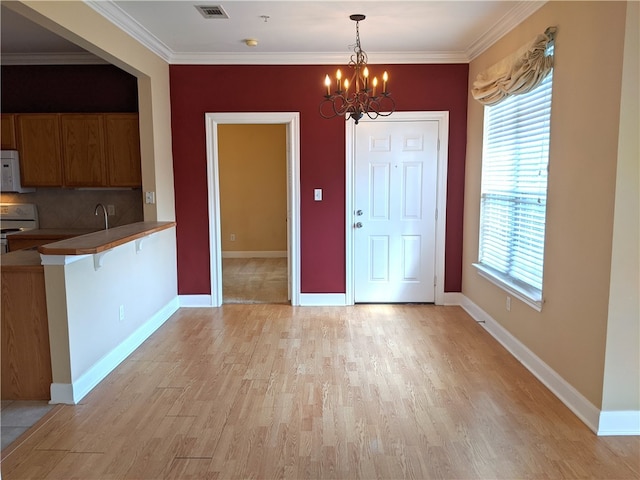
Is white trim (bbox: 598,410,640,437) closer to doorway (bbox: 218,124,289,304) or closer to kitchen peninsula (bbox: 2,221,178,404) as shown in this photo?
kitchen peninsula (bbox: 2,221,178,404)

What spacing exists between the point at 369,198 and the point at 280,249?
10.9ft

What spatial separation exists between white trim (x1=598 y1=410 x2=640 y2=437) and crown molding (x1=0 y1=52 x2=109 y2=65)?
5.31 m

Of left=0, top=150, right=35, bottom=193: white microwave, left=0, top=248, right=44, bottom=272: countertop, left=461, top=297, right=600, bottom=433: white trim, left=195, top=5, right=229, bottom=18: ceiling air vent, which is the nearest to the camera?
left=461, top=297, right=600, bottom=433: white trim

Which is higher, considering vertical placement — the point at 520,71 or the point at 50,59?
the point at 50,59

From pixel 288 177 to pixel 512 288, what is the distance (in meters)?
2.55

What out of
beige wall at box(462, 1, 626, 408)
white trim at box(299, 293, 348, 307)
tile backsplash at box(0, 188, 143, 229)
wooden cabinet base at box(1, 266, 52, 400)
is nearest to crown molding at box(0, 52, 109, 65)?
tile backsplash at box(0, 188, 143, 229)

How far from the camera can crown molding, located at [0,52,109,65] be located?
185 inches

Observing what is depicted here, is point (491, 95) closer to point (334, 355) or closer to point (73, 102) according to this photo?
point (334, 355)

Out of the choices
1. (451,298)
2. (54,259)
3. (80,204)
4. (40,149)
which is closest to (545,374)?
(451,298)

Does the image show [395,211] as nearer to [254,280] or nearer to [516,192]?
[516,192]

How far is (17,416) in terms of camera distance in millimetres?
2742

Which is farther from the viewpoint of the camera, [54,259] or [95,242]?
[95,242]

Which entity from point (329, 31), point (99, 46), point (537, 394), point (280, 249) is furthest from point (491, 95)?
point (280, 249)

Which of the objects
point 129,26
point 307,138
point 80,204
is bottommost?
point 80,204
